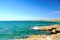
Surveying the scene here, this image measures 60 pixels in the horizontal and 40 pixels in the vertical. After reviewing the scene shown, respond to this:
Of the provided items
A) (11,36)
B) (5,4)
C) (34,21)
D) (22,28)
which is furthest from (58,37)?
(5,4)

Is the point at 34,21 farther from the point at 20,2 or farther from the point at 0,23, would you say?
the point at 0,23

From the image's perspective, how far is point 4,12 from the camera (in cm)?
228

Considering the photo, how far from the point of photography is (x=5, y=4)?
230cm

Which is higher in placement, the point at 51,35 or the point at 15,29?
the point at 15,29

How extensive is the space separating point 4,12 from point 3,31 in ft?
1.19

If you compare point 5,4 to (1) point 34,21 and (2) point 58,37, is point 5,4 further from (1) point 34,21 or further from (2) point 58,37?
(2) point 58,37

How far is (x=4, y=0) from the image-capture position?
2.31 m

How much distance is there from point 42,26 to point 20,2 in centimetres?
64

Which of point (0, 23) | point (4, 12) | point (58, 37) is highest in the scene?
point (4, 12)

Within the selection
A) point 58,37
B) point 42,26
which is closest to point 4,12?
point 42,26

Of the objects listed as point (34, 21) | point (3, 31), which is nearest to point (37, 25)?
point (34, 21)

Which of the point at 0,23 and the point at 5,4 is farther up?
the point at 5,4

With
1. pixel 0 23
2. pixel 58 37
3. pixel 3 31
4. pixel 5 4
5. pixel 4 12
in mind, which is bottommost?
pixel 58 37

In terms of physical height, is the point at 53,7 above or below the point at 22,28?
above
